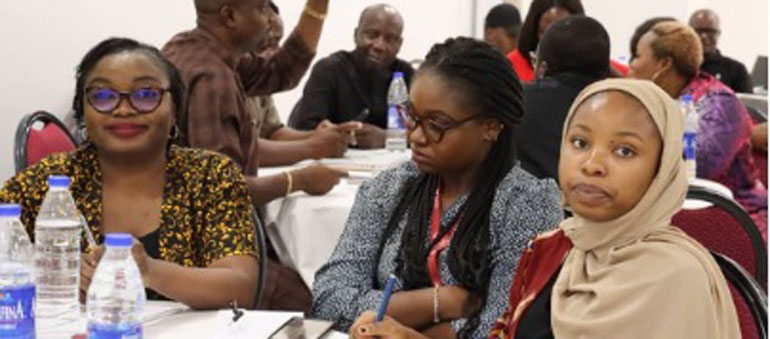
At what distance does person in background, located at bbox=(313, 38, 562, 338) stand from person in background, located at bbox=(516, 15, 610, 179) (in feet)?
3.71

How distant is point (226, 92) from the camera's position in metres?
3.18

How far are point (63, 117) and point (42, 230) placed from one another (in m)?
2.00

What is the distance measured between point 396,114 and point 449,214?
101 inches

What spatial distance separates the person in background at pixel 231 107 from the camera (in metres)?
3.13

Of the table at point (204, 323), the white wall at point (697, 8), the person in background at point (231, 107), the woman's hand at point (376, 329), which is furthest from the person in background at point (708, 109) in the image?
the white wall at point (697, 8)

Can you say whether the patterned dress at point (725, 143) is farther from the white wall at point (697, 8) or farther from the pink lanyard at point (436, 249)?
the white wall at point (697, 8)

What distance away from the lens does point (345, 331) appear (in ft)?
7.43

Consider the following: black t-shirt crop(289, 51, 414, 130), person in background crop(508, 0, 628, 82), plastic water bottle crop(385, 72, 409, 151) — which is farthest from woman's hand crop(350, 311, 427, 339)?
person in background crop(508, 0, 628, 82)

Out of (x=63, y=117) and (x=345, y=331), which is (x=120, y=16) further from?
(x=345, y=331)

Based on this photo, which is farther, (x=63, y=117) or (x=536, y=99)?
(x=63, y=117)

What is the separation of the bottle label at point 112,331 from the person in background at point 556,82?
6.71ft

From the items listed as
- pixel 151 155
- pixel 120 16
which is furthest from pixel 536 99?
pixel 120 16

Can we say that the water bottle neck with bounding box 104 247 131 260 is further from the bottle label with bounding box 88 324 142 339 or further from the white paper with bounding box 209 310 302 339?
the white paper with bounding box 209 310 302 339

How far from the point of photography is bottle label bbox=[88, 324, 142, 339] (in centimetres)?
160
